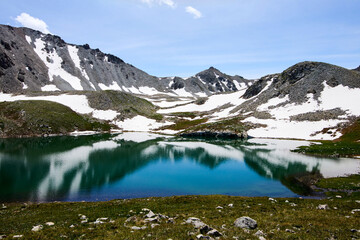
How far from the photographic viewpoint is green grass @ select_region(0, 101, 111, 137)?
103m

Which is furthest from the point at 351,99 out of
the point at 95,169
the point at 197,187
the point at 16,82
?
the point at 16,82

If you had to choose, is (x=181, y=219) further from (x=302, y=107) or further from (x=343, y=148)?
(x=302, y=107)

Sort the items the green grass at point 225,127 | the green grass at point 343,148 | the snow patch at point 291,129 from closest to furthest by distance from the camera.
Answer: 1. the green grass at point 343,148
2. the snow patch at point 291,129
3. the green grass at point 225,127

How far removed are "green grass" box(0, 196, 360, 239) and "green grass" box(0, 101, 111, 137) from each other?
94.6 metres

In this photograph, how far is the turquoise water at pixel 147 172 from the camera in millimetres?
35219

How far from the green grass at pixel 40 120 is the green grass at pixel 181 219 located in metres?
94.6

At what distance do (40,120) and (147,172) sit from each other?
90.0 metres

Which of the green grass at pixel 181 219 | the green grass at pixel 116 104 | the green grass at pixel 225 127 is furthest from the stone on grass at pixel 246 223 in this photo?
the green grass at pixel 116 104

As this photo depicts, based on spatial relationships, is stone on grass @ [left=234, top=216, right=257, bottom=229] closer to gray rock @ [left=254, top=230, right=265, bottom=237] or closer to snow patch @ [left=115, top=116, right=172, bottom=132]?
gray rock @ [left=254, top=230, right=265, bottom=237]

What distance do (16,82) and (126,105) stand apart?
360ft

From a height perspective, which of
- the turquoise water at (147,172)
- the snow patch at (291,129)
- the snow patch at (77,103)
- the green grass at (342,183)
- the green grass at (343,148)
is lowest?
the turquoise water at (147,172)

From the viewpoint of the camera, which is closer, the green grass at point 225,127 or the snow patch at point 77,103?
the green grass at point 225,127

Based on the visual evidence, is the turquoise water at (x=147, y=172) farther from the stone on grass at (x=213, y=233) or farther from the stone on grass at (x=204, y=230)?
the stone on grass at (x=213, y=233)

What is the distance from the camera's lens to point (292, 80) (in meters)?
143
